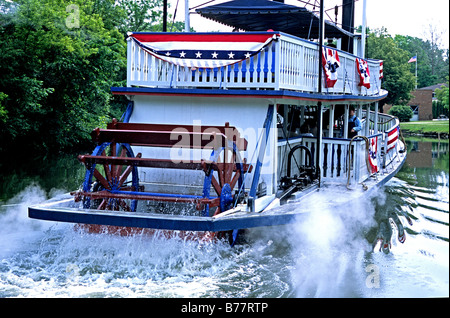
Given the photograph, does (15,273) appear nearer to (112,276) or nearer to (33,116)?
(112,276)

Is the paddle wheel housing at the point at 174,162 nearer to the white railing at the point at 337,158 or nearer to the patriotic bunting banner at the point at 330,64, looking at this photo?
the white railing at the point at 337,158

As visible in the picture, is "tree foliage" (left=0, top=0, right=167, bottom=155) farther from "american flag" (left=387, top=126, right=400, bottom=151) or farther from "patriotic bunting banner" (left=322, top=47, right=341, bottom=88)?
"patriotic bunting banner" (left=322, top=47, right=341, bottom=88)

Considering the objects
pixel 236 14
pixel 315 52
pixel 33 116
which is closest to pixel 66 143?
pixel 33 116

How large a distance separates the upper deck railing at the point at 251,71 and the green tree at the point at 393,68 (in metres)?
37.2

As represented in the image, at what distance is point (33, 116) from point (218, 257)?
14.4m

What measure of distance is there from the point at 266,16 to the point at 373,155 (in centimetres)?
376

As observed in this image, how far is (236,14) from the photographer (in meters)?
12.3

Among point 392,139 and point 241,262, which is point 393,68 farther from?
point 241,262

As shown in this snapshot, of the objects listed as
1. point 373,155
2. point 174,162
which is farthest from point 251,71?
point 373,155

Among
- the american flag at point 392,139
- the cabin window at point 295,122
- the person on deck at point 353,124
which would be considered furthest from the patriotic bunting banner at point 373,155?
the american flag at point 392,139
